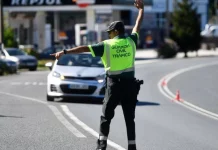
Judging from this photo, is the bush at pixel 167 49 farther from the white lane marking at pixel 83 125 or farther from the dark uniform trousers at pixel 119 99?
the dark uniform trousers at pixel 119 99

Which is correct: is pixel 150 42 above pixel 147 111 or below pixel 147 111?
below

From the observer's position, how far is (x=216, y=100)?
75.5 feet

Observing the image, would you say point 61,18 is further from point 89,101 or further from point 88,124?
point 88,124

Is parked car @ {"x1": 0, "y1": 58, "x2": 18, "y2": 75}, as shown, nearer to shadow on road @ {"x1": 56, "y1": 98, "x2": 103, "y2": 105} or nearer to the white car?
shadow on road @ {"x1": 56, "y1": 98, "x2": 103, "y2": 105}

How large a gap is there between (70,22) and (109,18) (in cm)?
917

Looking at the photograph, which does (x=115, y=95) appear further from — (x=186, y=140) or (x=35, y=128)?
(x=35, y=128)

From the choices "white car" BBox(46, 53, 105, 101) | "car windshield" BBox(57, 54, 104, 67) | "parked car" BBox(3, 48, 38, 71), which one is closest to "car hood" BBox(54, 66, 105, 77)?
"white car" BBox(46, 53, 105, 101)

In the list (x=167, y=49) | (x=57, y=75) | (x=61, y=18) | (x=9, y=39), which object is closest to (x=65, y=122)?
(x=57, y=75)

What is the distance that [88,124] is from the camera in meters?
14.5

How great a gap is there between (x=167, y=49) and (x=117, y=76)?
55.6m

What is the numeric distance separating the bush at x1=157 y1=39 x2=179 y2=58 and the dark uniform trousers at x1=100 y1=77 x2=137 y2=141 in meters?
54.6

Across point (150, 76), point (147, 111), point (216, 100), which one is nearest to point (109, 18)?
point (150, 76)

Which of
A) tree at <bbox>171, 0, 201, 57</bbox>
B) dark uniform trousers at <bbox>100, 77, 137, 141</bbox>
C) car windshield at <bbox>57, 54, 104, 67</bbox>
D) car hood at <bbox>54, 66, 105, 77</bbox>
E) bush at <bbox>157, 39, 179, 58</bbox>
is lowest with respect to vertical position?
bush at <bbox>157, 39, 179, 58</bbox>

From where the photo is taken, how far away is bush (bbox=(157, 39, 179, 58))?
64688mm
